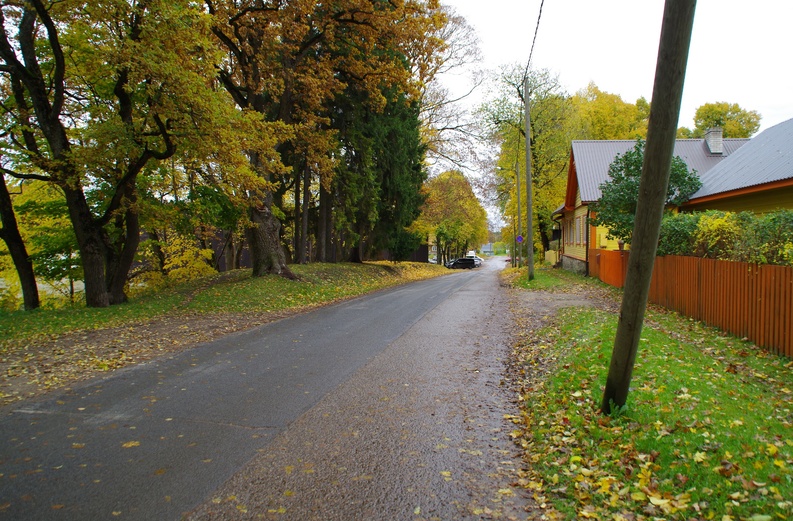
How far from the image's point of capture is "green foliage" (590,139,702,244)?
1678 cm

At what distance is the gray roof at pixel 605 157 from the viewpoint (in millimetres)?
23266

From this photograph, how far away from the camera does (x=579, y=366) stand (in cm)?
673

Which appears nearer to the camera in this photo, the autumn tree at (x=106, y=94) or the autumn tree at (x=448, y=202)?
the autumn tree at (x=106, y=94)

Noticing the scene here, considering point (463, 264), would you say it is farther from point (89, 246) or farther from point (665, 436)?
point (665, 436)

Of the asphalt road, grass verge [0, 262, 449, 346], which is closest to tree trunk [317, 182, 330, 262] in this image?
grass verge [0, 262, 449, 346]

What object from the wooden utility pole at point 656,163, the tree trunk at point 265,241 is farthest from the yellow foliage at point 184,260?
the wooden utility pole at point 656,163

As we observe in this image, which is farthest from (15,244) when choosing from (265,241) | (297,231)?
(297,231)

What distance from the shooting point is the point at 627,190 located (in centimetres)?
1678

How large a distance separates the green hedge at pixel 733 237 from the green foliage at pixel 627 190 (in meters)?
4.57

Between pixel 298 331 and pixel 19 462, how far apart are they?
6555 mm

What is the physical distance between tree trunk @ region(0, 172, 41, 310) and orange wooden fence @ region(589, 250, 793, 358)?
18217 mm

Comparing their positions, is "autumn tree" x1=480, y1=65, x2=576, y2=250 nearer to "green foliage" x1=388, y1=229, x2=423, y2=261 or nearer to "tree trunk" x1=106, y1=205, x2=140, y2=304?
"green foliage" x1=388, y1=229, x2=423, y2=261

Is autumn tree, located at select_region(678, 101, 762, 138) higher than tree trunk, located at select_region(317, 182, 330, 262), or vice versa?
autumn tree, located at select_region(678, 101, 762, 138)

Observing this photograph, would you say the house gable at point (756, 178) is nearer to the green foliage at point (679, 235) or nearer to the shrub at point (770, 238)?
the green foliage at point (679, 235)
